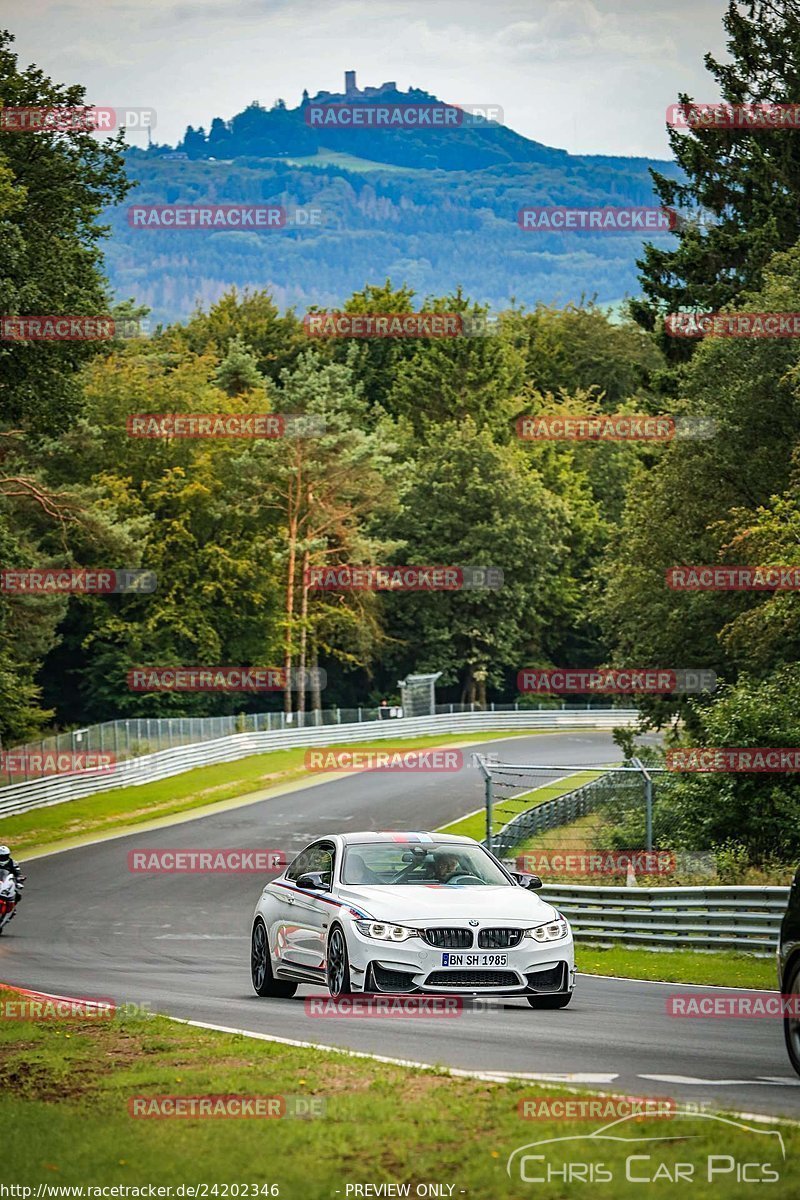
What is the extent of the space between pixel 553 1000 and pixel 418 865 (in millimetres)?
1628

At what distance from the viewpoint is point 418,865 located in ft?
50.9

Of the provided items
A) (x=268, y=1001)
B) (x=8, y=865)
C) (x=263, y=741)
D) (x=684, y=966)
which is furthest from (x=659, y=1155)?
(x=263, y=741)

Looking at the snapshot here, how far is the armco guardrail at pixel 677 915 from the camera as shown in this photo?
68.7 feet

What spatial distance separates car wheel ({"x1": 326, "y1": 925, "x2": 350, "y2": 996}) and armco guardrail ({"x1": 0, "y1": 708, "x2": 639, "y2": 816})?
36244 mm

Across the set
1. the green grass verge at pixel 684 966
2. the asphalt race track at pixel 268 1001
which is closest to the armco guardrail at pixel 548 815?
the asphalt race track at pixel 268 1001

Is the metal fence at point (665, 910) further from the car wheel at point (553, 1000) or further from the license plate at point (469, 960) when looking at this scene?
the license plate at point (469, 960)

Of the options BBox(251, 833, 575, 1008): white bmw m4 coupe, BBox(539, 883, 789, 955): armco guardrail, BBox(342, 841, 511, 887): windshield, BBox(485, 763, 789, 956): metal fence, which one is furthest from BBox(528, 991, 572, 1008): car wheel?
BBox(539, 883, 789, 955): armco guardrail

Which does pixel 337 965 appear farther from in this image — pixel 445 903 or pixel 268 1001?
pixel 268 1001

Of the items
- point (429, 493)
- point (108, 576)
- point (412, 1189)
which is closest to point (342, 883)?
point (412, 1189)

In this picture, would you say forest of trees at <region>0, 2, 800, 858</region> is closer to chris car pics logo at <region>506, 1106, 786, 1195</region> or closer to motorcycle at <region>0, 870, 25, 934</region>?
motorcycle at <region>0, 870, 25, 934</region>

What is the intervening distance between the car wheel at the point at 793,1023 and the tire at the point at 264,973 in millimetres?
6572

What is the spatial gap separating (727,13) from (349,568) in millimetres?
40841

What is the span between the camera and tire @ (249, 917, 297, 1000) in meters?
16.3

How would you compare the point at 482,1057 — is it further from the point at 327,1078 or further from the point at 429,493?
the point at 429,493
